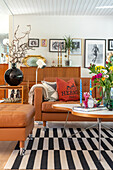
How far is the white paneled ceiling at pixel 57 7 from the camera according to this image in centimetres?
557

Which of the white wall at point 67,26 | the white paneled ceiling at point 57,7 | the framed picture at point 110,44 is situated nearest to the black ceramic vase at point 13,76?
the white paneled ceiling at point 57,7

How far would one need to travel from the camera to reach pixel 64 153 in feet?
8.16

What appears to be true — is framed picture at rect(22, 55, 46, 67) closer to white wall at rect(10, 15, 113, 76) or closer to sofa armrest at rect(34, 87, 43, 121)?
white wall at rect(10, 15, 113, 76)

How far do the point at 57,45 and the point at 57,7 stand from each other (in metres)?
1.15

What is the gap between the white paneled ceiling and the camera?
5.57 metres

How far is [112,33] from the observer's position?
6664 mm

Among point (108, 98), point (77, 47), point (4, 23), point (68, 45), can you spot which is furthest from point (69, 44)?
point (108, 98)

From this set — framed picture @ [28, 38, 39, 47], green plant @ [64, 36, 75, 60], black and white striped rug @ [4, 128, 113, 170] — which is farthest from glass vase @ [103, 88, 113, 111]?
framed picture @ [28, 38, 39, 47]

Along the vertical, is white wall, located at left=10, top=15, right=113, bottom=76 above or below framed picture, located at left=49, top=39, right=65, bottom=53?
above

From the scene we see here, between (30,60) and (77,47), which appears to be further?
(77,47)

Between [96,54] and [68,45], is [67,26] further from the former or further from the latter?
[96,54]

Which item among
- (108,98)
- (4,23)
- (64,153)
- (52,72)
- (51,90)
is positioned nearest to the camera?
(64,153)

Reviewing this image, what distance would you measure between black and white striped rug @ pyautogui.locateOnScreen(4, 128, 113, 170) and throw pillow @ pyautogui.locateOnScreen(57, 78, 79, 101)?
90 cm

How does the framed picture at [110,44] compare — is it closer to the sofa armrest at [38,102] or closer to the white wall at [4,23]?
the white wall at [4,23]
